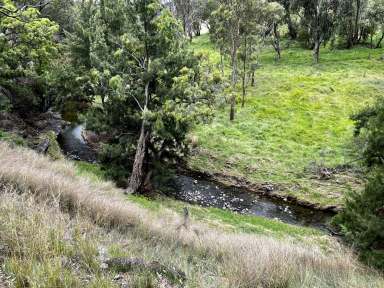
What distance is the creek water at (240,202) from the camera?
69.5ft

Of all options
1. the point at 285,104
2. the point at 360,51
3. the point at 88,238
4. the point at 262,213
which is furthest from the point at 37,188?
the point at 360,51

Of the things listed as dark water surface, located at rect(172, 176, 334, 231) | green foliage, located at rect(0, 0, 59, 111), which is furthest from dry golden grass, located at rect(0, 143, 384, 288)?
dark water surface, located at rect(172, 176, 334, 231)

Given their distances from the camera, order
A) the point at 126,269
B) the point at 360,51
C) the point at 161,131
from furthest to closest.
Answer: the point at 360,51 → the point at 161,131 → the point at 126,269

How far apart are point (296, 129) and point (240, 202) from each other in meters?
11.6

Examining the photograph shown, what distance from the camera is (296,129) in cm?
3100

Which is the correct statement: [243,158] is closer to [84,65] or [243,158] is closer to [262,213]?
[262,213]

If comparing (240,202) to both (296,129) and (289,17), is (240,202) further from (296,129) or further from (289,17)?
(289,17)

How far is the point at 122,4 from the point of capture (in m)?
19.0

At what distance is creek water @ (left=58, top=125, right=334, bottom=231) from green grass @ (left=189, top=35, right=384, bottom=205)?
1285 mm

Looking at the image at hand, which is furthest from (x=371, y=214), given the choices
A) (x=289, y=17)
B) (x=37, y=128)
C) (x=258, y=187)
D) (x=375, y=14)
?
(x=289, y=17)

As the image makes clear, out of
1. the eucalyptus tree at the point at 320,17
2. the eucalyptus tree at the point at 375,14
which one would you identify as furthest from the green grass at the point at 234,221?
the eucalyptus tree at the point at 375,14

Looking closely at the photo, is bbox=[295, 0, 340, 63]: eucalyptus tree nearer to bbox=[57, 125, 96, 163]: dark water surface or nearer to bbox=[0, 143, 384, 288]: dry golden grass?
bbox=[57, 125, 96, 163]: dark water surface

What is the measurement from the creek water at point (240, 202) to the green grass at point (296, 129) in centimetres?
129

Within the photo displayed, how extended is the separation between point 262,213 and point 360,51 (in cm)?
3869
